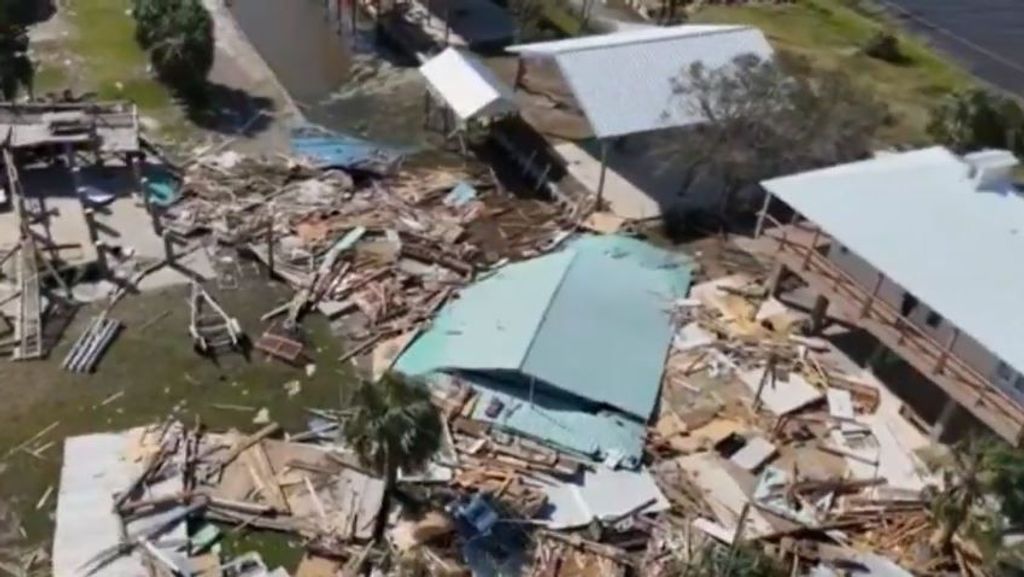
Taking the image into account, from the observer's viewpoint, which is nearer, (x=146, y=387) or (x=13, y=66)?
(x=146, y=387)

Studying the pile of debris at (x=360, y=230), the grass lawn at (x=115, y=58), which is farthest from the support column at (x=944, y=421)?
the grass lawn at (x=115, y=58)

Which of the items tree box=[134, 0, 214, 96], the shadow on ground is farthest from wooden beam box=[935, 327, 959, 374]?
tree box=[134, 0, 214, 96]

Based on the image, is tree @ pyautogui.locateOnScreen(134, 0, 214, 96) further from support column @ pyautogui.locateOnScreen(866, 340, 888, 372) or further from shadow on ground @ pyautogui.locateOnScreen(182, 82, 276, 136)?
support column @ pyautogui.locateOnScreen(866, 340, 888, 372)

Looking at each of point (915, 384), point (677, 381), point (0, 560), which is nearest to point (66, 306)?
point (0, 560)

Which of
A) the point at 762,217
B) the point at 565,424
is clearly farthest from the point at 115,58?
the point at 565,424

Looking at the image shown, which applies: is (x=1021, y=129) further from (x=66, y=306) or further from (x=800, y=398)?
(x=66, y=306)

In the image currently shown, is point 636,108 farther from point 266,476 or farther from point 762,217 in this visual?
point 266,476
